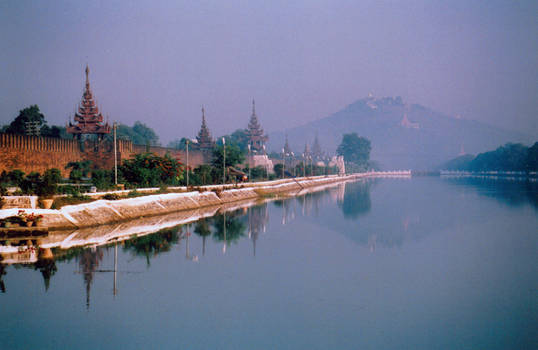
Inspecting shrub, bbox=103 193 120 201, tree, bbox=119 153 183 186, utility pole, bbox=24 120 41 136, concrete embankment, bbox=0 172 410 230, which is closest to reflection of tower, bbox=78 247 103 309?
concrete embankment, bbox=0 172 410 230

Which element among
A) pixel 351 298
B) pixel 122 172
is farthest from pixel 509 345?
pixel 122 172

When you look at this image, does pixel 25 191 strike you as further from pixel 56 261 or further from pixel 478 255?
pixel 478 255

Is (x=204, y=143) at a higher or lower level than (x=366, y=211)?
higher

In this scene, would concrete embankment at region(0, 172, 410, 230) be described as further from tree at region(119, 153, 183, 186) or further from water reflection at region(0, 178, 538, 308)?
tree at region(119, 153, 183, 186)

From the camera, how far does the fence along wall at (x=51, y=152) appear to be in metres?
33.4

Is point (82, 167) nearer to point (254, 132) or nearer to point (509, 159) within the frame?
point (254, 132)

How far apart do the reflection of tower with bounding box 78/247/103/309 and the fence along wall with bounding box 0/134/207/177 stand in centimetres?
1864

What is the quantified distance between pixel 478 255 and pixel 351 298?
8.94m

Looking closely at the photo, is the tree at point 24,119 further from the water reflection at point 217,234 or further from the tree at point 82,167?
the water reflection at point 217,234

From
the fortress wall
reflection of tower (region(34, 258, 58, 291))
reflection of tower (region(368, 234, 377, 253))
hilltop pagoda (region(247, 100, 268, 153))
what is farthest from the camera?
hilltop pagoda (region(247, 100, 268, 153))

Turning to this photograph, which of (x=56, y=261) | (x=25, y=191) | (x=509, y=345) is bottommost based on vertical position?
(x=509, y=345)

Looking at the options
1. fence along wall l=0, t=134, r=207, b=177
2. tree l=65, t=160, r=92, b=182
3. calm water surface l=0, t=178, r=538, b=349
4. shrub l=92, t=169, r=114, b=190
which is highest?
fence along wall l=0, t=134, r=207, b=177

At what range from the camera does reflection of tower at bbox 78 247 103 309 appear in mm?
14128

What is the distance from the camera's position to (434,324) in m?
11.0
